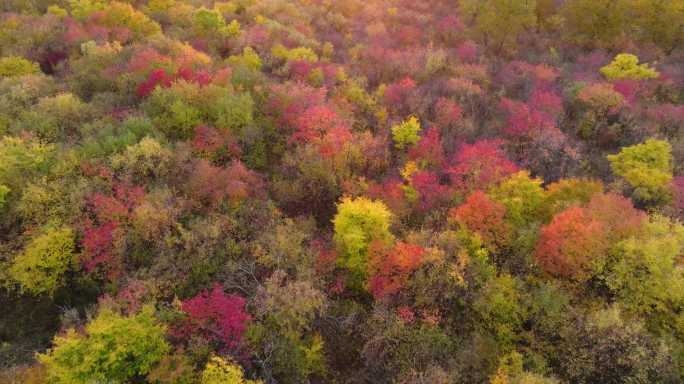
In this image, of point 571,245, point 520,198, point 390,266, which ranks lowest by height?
point 390,266

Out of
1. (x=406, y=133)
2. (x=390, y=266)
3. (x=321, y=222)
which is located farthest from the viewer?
(x=406, y=133)

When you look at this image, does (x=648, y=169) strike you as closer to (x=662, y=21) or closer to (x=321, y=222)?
(x=321, y=222)

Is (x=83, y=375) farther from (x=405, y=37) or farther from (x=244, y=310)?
(x=405, y=37)

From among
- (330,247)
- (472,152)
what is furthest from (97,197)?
(472,152)

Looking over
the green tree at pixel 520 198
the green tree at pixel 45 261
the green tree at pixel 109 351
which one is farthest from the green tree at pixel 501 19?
the green tree at pixel 109 351

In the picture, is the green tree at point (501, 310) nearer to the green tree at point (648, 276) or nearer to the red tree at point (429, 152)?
the green tree at point (648, 276)

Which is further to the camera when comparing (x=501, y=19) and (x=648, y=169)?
(x=501, y=19)

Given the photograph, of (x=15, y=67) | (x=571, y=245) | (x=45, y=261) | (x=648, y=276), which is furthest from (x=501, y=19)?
(x=45, y=261)
